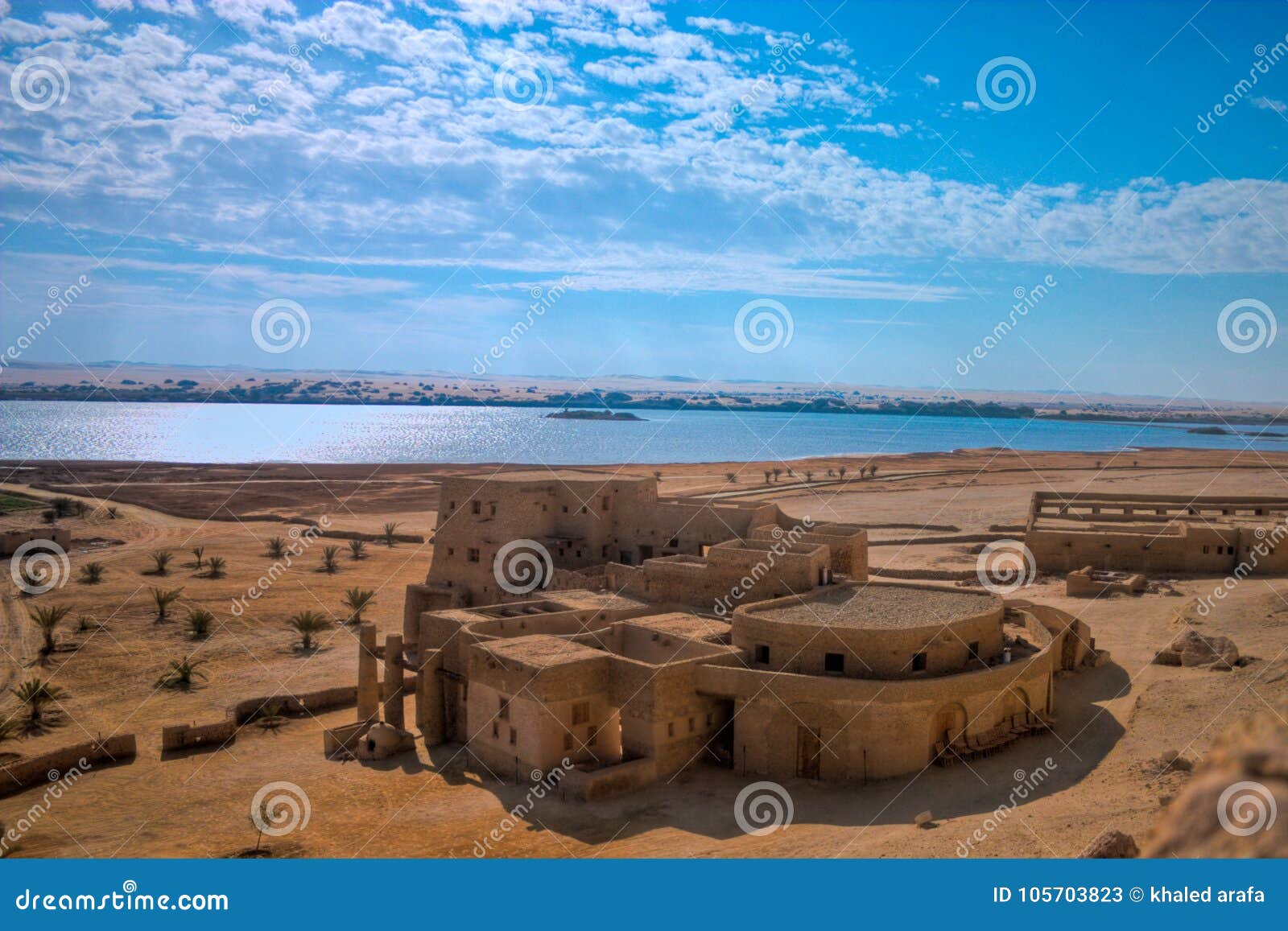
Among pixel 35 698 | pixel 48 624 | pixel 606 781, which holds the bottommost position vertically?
pixel 606 781

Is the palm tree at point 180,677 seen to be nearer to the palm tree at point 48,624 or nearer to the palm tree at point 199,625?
the palm tree at point 199,625

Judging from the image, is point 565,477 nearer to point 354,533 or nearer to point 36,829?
point 36,829

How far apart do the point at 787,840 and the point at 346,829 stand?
9231 millimetres

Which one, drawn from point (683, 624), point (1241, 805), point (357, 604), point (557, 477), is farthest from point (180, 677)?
point (1241, 805)

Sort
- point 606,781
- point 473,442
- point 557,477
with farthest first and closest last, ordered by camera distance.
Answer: point 473,442
point 557,477
point 606,781

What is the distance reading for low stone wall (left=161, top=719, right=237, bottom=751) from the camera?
82.3 feet

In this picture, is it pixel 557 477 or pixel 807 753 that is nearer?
pixel 807 753

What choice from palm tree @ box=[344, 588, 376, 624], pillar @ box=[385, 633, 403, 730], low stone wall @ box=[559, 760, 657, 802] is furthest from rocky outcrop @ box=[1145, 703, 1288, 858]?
palm tree @ box=[344, 588, 376, 624]

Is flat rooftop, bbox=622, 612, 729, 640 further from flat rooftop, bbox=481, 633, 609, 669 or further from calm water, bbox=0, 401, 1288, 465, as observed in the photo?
calm water, bbox=0, 401, 1288, 465

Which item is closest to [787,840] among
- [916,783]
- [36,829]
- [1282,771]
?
[916,783]

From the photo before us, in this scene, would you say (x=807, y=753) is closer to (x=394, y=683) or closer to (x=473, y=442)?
(x=394, y=683)

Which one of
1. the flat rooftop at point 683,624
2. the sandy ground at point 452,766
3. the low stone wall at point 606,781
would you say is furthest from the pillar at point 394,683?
the low stone wall at point 606,781

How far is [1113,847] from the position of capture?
12.5 m

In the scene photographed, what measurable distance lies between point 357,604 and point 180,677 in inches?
376
